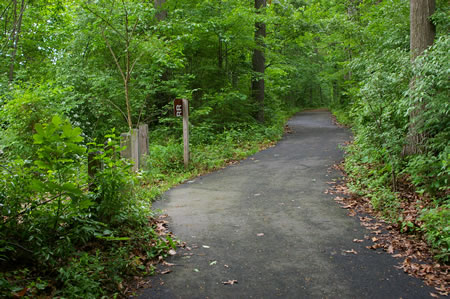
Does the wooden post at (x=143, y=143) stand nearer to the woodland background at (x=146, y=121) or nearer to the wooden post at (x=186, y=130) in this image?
the woodland background at (x=146, y=121)

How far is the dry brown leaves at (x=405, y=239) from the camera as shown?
165 inches

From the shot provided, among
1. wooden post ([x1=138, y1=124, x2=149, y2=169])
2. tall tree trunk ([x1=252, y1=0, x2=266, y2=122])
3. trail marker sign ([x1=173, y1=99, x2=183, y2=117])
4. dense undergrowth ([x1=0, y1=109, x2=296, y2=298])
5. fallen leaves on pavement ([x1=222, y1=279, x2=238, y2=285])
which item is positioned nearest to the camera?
dense undergrowth ([x1=0, y1=109, x2=296, y2=298])

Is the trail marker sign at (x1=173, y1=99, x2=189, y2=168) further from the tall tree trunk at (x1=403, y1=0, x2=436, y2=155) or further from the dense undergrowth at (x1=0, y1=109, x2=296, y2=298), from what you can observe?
the tall tree trunk at (x1=403, y1=0, x2=436, y2=155)

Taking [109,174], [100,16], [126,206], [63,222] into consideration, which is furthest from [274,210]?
[100,16]

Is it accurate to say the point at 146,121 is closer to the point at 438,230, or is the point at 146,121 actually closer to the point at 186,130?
the point at 186,130

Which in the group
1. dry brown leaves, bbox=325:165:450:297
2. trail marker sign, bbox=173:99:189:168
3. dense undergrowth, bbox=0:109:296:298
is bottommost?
dry brown leaves, bbox=325:165:450:297

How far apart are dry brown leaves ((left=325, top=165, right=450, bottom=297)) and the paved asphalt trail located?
6.4 inches

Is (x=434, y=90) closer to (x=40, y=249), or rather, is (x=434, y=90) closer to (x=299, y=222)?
(x=299, y=222)

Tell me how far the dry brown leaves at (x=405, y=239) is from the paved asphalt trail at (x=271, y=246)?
163mm

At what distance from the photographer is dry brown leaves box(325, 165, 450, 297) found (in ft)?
13.8

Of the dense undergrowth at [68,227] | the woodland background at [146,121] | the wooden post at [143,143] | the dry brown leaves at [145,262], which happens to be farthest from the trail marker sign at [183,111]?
the dense undergrowth at [68,227]

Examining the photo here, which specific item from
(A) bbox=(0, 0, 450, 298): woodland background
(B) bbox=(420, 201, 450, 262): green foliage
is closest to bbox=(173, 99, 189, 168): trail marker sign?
(A) bbox=(0, 0, 450, 298): woodland background

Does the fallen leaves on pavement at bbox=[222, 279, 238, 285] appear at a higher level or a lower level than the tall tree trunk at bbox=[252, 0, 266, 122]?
lower

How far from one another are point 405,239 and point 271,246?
2.04 metres
